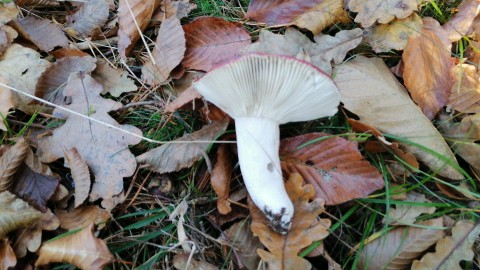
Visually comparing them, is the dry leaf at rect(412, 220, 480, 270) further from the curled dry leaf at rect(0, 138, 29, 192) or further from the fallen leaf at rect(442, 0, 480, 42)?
the curled dry leaf at rect(0, 138, 29, 192)

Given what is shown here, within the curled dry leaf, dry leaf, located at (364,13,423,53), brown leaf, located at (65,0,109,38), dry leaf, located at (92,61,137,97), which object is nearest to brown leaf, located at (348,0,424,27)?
dry leaf, located at (364,13,423,53)

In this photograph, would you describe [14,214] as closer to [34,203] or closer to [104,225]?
[34,203]

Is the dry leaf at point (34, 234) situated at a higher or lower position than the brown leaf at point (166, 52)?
lower

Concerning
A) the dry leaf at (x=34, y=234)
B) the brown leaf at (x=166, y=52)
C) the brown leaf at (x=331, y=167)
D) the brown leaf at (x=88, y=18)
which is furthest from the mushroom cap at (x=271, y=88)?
the brown leaf at (x=88, y=18)

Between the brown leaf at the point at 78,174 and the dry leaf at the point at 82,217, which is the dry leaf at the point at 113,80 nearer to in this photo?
the brown leaf at the point at 78,174

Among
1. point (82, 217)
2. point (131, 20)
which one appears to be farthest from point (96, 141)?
point (131, 20)
